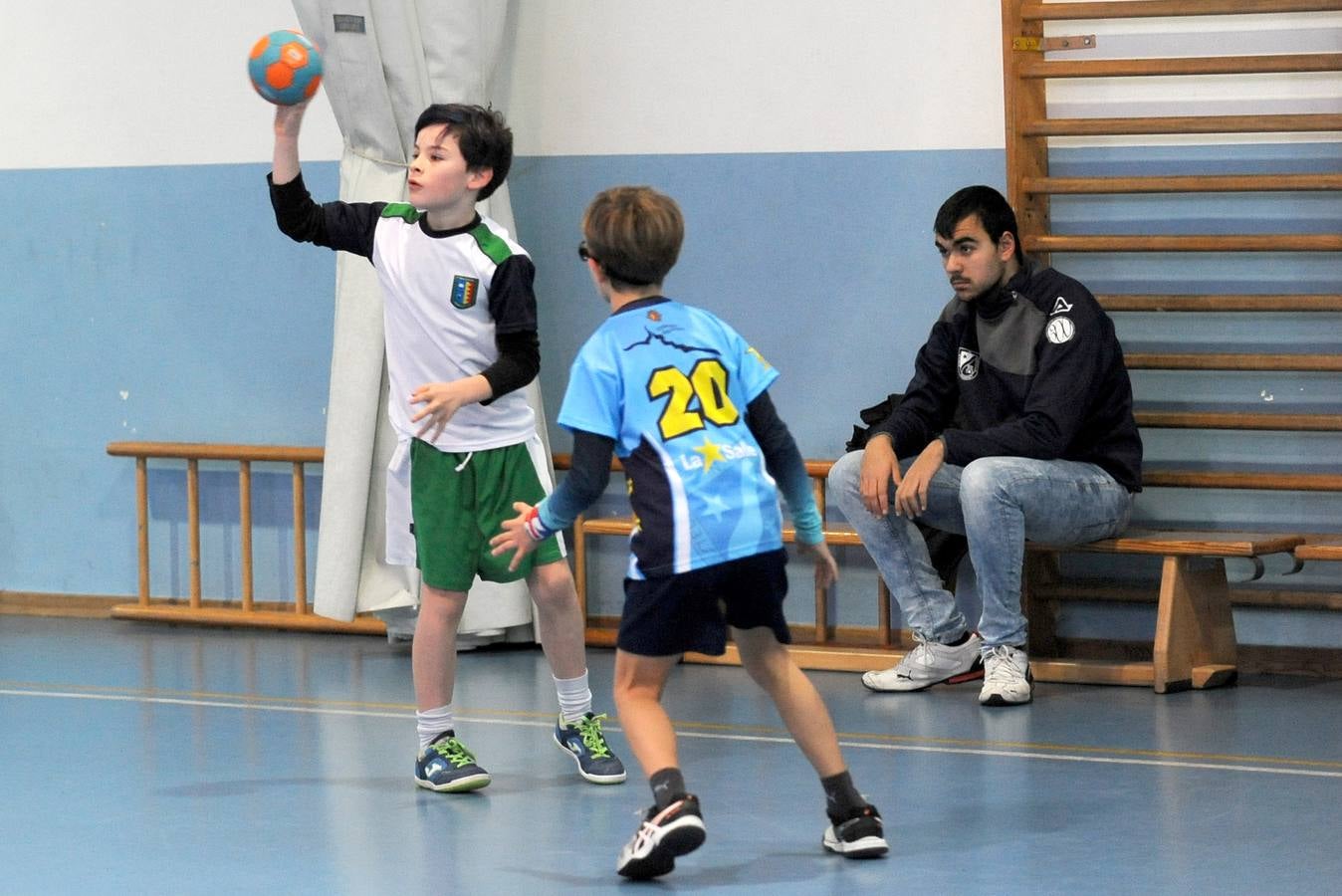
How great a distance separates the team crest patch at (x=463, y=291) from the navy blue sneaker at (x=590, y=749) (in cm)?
85

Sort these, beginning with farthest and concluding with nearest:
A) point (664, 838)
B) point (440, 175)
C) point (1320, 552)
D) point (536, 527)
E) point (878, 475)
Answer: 1. point (878, 475)
2. point (1320, 552)
3. point (440, 175)
4. point (536, 527)
5. point (664, 838)

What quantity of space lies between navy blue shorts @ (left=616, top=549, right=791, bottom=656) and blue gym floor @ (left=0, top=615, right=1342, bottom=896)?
0.38 meters

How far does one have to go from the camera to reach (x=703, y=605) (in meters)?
2.96

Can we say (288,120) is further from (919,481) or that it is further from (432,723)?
(919,481)

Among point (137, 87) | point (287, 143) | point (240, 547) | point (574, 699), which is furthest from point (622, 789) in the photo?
point (137, 87)

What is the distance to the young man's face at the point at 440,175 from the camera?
3.55m

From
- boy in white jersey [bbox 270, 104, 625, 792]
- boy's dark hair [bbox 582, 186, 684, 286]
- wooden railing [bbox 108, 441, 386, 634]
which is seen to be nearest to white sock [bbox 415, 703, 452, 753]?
boy in white jersey [bbox 270, 104, 625, 792]

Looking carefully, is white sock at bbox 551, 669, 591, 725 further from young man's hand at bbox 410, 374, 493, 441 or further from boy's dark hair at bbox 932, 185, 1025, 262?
boy's dark hair at bbox 932, 185, 1025, 262

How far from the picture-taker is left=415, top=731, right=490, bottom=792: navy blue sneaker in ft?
11.7

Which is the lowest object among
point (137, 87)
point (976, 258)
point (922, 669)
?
point (922, 669)

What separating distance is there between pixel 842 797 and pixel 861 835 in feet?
0.22

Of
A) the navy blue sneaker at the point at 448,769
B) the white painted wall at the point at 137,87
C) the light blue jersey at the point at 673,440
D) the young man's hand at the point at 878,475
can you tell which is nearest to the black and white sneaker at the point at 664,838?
the light blue jersey at the point at 673,440

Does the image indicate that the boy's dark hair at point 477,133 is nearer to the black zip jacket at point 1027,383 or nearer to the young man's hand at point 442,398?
the young man's hand at point 442,398

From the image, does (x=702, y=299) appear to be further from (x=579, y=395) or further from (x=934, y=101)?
(x=579, y=395)
